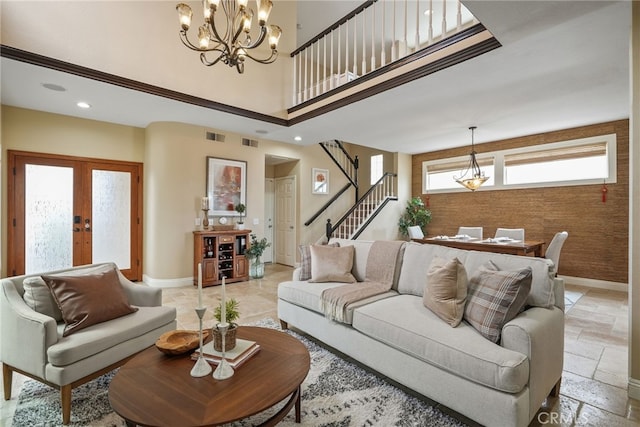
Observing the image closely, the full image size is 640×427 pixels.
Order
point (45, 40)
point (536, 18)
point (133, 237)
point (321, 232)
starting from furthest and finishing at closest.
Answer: point (321, 232), point (133, 237), point (45, 40), point (536, 18)

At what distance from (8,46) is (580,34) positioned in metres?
5.47

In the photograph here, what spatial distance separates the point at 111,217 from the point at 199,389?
194 inches

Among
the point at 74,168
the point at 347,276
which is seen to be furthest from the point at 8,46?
the point at 347,276

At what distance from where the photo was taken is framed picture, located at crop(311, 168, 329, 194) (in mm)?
7255

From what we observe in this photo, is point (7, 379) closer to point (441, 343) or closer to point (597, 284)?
point (441, 343)

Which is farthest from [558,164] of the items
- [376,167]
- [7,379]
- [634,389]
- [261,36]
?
[7,379]

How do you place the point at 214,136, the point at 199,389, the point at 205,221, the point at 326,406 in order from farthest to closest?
the point at 214,136 < the point at 205,221 < the point at 326,406 < the point at 199,389

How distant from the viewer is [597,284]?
16.9 feet

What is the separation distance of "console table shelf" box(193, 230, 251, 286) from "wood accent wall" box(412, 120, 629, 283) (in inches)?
201

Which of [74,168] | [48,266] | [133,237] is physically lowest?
[48,266]

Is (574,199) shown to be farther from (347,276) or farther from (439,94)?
(347,276)

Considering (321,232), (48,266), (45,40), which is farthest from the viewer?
(321,232)

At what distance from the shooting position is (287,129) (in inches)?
220

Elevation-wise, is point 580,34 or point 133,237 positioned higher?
point 580,34
